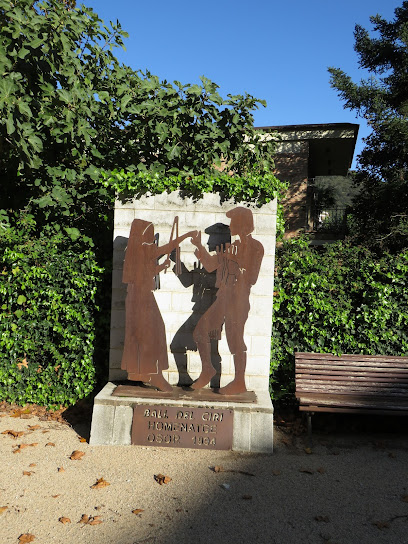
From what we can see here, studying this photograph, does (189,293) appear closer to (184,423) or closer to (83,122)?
(184,423)

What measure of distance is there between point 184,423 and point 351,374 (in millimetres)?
2060

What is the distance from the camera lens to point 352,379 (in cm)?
578

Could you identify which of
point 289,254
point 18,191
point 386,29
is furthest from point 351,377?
point 386,29

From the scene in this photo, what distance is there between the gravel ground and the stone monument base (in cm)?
12

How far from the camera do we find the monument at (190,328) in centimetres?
517

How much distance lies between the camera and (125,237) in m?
5.98

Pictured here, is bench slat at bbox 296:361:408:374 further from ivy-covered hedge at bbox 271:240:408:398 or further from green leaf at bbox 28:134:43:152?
green leaf at bbox 28:134:43:152

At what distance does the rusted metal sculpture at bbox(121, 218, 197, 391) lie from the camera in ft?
17.5

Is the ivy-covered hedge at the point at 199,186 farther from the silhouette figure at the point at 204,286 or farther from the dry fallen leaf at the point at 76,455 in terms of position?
the dry fallen leaf at the point at 76,455

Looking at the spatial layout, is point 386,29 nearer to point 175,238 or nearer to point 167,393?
point 175,238

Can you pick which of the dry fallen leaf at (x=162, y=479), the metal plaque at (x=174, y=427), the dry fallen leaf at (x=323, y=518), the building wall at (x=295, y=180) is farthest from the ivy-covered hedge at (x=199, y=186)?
the building wall at (x=295, y=180)

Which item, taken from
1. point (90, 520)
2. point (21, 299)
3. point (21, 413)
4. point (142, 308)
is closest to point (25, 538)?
point (90, 520)

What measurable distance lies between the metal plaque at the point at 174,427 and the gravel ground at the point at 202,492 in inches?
4.2

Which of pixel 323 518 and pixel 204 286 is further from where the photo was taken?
pixel 204 286
